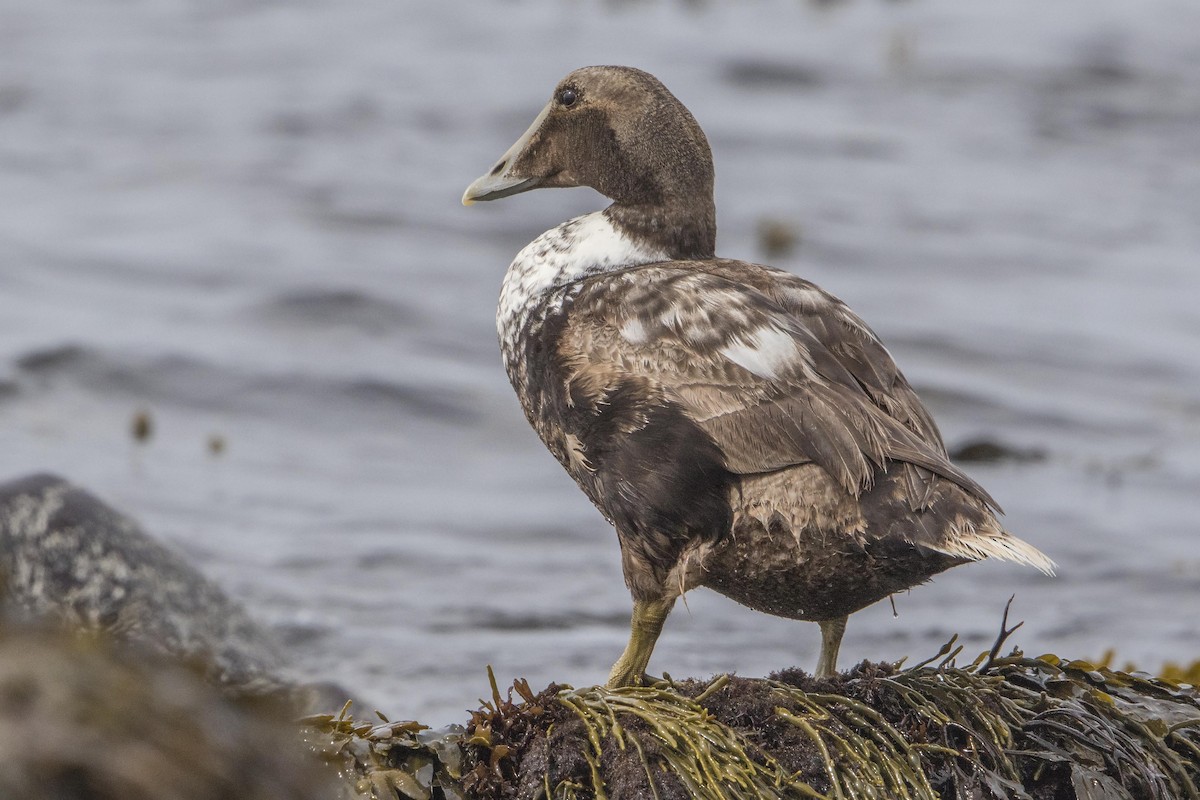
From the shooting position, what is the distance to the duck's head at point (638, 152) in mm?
4758

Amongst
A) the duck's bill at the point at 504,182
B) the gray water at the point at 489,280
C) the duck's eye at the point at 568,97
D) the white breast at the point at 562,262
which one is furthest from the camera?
the gray water at the point at 489,280

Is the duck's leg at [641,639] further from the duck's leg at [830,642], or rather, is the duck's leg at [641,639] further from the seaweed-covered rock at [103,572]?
the seaweed-covered rock at [103,572]

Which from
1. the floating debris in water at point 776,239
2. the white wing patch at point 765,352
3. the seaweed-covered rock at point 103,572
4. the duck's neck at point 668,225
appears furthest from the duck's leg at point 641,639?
the floating debris in water at point 776,239

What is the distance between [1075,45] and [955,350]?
9552 millimetres

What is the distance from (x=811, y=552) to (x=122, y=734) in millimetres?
1962

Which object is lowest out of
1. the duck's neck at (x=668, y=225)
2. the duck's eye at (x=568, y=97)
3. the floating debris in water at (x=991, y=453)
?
the floating debris in water at (x=991, y=453)

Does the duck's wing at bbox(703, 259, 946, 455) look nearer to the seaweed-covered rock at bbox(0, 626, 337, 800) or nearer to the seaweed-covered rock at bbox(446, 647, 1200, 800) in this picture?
the seaweed-covered rock at bbox(446, 647, 1200, 800)

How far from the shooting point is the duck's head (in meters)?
4.76

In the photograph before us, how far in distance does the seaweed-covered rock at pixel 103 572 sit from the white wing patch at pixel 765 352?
2820 mm

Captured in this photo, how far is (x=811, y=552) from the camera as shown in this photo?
3922 millimetres

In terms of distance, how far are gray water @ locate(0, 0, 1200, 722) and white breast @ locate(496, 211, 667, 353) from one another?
5.48 feet

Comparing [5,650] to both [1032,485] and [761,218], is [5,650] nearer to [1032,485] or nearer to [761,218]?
[1032,485]

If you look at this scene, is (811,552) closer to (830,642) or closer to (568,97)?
(830,642)

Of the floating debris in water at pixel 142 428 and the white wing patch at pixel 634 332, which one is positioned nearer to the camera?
the white wing patch at pixel 634 332
